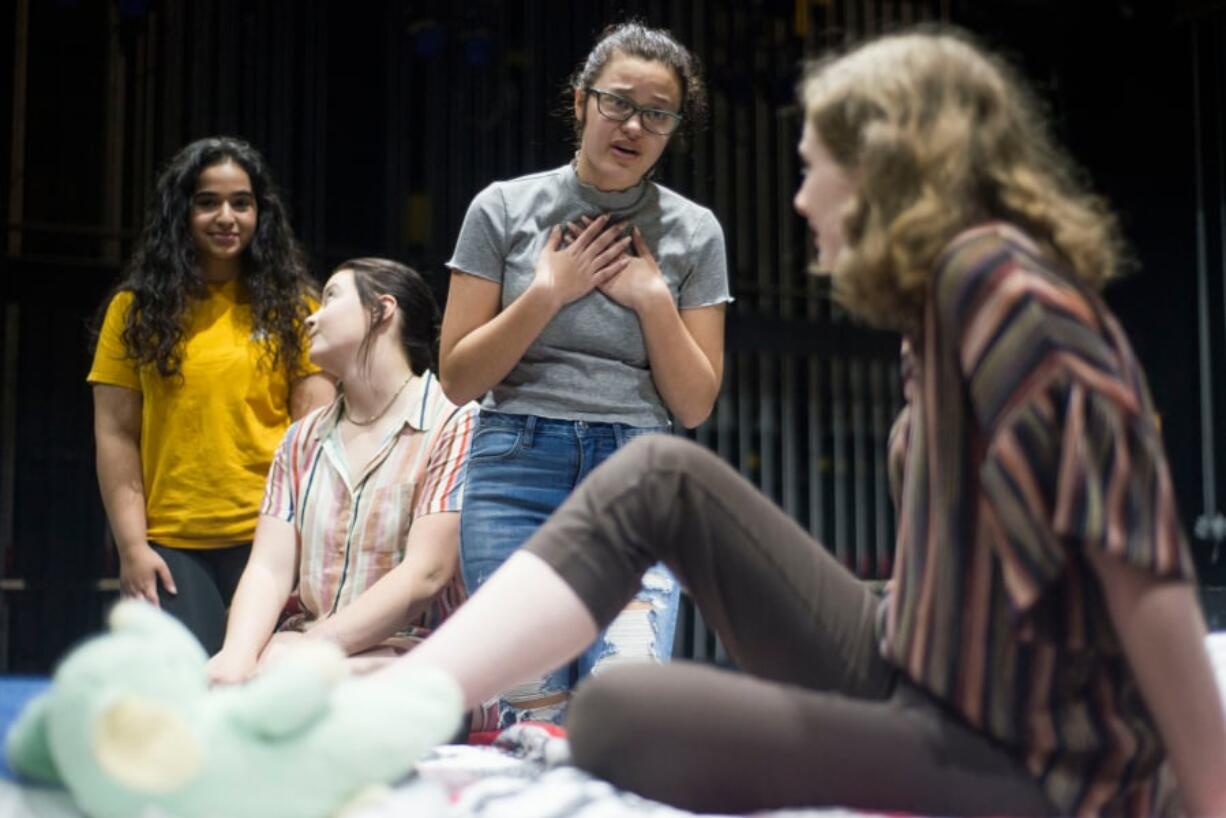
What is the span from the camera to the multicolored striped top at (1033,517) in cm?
98

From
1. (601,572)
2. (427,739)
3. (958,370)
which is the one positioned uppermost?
(958,370)

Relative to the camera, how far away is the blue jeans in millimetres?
1808

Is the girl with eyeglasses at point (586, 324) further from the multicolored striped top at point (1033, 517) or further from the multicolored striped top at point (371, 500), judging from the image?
the multicolored striped top at point (1033, 517)

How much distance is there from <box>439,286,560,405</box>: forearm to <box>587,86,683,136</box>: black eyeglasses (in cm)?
26

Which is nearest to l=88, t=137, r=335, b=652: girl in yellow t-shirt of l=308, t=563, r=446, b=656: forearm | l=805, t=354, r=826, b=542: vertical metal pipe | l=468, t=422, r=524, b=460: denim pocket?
l=308, t=563, r=446, b=656: forearm

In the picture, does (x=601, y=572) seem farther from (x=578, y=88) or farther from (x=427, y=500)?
(x=578, y=88)

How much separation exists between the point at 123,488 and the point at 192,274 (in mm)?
384

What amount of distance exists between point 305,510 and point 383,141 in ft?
6.23

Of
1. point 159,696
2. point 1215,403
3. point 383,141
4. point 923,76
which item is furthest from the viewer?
point 1215,403

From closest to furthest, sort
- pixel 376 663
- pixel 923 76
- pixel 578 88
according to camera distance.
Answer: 1. pixel 923 76
2. pixel 376 663
3. pixel 578 88

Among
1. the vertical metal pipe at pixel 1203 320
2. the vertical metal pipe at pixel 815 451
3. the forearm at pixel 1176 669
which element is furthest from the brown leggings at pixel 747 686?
the vertical metal pipe at pixel 1203 320

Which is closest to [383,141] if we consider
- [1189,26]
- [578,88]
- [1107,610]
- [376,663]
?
[578,88]

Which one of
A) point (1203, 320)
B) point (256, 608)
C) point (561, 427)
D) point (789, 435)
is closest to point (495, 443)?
point (561, 427)

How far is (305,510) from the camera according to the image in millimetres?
2031
